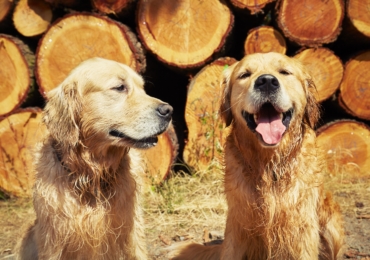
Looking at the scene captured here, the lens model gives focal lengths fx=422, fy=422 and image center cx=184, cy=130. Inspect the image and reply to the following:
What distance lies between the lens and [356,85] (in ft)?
16.5

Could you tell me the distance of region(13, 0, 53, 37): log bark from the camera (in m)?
4.78

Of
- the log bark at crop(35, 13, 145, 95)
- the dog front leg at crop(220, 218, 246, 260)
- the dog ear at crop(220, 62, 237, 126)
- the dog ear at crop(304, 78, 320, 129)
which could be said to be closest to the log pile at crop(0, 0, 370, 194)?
the log bark at crop(35, 13, 145, 95)

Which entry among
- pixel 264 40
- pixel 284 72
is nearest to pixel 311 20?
pixel 264 40

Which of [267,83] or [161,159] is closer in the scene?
[267,83]

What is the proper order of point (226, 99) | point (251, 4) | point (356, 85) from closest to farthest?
point (226, 99)
point (251, 4)
point (356, 85)

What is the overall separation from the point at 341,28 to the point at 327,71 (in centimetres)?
50

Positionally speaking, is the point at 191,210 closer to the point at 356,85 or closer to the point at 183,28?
the point at 183,28

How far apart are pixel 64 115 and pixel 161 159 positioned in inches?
87.9

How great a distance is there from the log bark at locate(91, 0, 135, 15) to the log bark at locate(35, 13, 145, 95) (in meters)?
0.21

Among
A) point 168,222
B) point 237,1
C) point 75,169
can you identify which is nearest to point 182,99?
point 237,1

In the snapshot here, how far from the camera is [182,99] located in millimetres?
6031

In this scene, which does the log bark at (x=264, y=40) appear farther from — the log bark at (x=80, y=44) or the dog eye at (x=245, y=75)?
the dog eye at (x=245, y=75)

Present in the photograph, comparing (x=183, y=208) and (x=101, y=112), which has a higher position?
(x=101, y=112)

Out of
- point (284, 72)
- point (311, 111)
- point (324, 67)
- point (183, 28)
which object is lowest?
point (324, 67)
